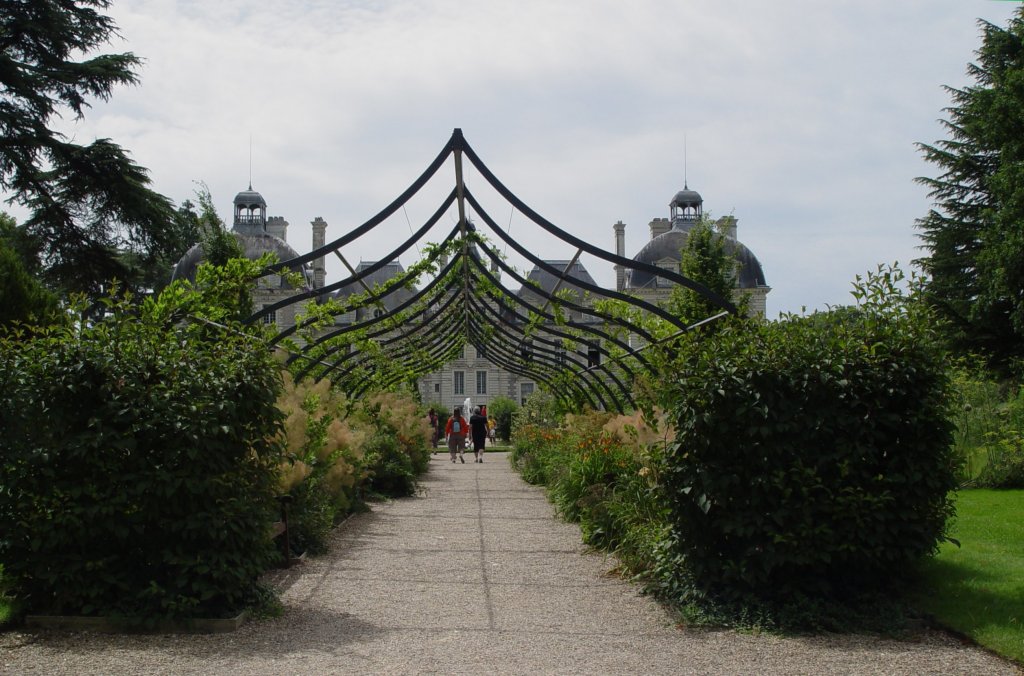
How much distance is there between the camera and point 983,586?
6.32m

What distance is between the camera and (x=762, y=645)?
5.60 m

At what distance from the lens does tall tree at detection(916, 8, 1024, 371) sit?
20.5m

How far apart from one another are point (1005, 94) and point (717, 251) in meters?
10.1

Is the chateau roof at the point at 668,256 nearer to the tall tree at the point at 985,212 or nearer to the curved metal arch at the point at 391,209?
the tall tree at the point at 985,212

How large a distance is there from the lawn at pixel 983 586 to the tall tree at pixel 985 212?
530 inches

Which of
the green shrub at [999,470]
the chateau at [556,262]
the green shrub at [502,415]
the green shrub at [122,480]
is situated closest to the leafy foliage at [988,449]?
the green shrub at [999,470]

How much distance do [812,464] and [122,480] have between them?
Result: 14.1 ft

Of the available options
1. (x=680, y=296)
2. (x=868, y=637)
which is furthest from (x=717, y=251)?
(x=868, y=637)

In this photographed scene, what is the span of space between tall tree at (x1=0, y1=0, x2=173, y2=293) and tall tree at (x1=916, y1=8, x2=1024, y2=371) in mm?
16615

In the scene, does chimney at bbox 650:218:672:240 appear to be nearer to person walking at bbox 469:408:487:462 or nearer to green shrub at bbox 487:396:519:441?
green shrub at bbox 487:396:519:441

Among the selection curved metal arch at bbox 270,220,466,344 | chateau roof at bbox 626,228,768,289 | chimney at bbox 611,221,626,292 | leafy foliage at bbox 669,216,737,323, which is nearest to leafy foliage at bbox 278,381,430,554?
curved metal arch at bbox 270,220,466,344

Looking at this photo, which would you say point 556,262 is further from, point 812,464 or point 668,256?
point 812,464

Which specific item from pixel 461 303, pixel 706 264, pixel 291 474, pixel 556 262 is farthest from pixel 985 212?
pixel 291 474

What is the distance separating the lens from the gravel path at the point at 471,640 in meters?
5.13
